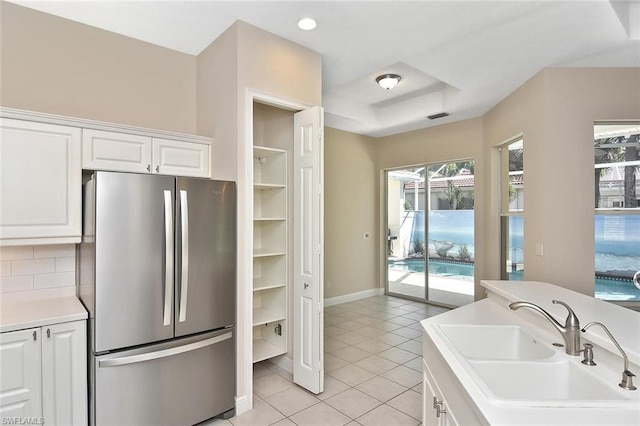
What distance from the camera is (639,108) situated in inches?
129

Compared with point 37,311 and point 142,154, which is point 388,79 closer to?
point 142,154

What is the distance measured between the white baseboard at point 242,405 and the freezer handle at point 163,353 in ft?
1.62

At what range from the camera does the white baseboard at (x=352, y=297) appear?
18.3 feet

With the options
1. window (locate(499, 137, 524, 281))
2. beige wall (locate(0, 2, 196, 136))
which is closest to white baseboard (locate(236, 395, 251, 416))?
beige wall (locate(0, 2, 196, 136))

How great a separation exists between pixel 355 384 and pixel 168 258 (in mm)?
1975

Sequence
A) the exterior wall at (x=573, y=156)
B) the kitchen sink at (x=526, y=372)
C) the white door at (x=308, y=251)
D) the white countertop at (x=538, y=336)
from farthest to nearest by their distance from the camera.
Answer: the exterior wall at (x=573, y=156)
the white door at (x=308, y=251)
the kitchen sink at (x=526, y=372)
the white countertop at (x=538, y=336)

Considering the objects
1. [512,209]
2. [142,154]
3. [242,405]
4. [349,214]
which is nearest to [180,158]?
[142,154]

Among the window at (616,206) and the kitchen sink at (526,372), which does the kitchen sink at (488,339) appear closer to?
the kitchen sink at (526,372)

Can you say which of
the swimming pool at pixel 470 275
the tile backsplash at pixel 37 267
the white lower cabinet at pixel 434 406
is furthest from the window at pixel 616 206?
the tile backsplash at pixel 37 267

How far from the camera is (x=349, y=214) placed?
232 inches

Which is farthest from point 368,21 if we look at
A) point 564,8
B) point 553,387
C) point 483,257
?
point 483,257

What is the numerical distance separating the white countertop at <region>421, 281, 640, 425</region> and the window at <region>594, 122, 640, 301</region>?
5.17 ft

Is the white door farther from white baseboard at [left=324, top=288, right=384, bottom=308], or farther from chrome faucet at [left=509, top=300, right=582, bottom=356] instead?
white baseboard at [left=324, top=288, right=384, bottom=308]

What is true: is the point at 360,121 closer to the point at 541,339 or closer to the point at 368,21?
the point at 368,21
